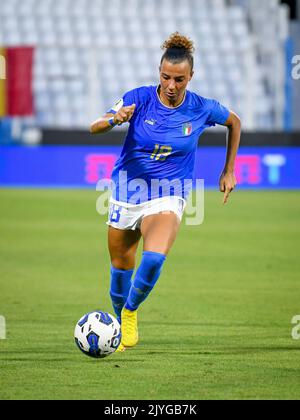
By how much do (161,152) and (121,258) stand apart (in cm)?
89

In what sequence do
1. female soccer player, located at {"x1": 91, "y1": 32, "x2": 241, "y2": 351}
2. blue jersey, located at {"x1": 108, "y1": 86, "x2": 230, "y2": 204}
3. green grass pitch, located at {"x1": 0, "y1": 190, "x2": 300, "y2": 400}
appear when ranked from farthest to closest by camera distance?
1. blue jersey, located at {"x1": 108, "y1": 86, "x2": 230, "y2": 204}
2. female soccer player, located at {"x1": 91, "y1": 32, "x2": 241, "y2": 351}
3. green grass pitch, located at {"x1": 0, "y1": 190, "x2": 300, "y2": 400}

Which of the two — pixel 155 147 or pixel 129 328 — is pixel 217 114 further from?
pixel 129 328

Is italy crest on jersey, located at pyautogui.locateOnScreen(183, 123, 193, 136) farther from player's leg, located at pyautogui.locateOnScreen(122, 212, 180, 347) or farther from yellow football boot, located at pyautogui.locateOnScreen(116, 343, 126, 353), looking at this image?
yellow football boot, located at pyautogui.locateOnScreen(116, 343, 126, 353)

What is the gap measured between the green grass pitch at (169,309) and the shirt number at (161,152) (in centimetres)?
144

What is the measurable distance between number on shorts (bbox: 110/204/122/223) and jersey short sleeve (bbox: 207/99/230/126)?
3.22ft

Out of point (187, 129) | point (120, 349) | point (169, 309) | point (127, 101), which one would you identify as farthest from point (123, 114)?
point (169, 309)

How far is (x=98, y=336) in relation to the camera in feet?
23.0

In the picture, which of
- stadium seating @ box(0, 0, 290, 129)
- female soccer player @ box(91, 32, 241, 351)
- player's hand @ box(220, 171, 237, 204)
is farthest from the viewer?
stadium seating @ box(0, 0, 290, 129)

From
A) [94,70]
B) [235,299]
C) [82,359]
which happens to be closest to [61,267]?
[235,299]

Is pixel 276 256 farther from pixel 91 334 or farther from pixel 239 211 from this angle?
pixel 91 334

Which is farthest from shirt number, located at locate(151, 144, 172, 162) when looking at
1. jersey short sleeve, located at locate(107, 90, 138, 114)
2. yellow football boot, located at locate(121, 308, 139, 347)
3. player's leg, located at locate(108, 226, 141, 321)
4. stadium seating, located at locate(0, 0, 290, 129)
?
stadium seating, located at locate(0, 0, 290, 129)

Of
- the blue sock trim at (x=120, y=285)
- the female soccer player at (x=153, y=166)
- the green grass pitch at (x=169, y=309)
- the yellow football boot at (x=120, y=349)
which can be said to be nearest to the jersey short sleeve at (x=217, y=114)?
the female soccer player at (x=153, y=166)

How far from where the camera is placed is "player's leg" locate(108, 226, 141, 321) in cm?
780
